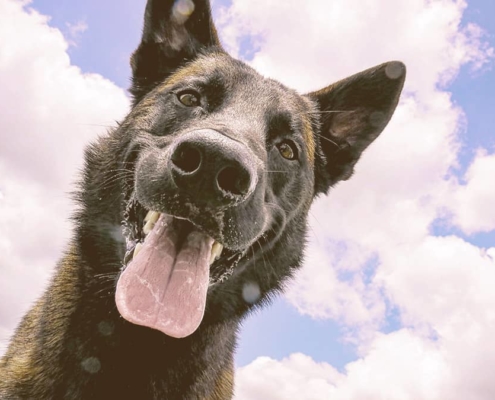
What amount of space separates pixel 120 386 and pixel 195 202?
1.42 metres

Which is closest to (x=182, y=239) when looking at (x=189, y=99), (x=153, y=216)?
(x=153, y=216)

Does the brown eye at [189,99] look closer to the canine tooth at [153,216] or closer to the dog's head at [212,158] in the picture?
the dog's head at [212,158]

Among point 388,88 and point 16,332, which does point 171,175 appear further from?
point 388,88

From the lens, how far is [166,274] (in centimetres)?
321

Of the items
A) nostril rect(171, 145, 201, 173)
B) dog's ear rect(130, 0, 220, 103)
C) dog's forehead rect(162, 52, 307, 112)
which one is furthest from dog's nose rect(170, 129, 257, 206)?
dog's ear rect(130, 0, 220, 103)

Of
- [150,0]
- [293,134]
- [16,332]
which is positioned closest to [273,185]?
[293,134]

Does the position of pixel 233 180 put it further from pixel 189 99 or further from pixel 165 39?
pixel 165 39

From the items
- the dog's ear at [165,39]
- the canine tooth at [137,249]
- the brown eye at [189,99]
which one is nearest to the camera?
the canine tooth at [137,249]

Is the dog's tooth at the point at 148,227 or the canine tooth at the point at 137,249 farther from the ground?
the dog's tooth at the point at 148,227

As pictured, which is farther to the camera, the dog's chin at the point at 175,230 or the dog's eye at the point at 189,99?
the dog's eye at the point at 189,99

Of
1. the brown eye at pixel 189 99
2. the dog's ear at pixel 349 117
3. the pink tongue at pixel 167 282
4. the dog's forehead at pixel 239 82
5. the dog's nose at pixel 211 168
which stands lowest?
the pink tongue at pixel 167 282

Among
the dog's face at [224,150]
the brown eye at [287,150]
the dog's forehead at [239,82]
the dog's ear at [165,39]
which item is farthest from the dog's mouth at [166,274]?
the dog's ear at [165,39]

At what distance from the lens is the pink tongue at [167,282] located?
3.08 meters

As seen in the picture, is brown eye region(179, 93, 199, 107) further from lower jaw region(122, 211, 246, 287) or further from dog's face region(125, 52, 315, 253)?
lower jaw region(122, 211, 246, 287)
